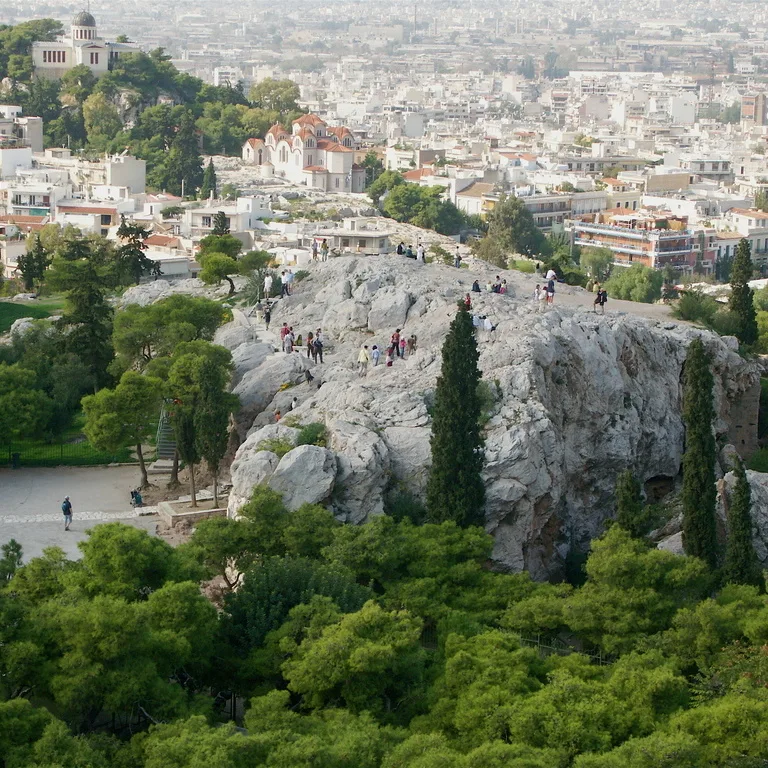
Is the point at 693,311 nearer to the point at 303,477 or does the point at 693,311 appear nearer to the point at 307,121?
the point at 303,477

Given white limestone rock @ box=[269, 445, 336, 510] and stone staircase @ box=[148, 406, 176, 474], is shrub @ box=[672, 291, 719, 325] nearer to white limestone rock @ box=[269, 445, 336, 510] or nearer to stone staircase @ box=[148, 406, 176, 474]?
stone staircase @ box=[148, 406, 176, 474]

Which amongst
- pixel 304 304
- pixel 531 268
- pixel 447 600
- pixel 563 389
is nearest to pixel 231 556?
pixel 447 600

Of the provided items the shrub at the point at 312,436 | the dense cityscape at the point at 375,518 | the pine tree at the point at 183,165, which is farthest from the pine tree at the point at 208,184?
the shrub at the point at 312,436

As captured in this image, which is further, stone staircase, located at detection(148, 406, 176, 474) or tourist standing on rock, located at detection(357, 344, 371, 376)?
tourist standing on rock, located at detection(357, 344, 371, 376)

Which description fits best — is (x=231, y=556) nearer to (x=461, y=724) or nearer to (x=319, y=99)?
(x=461, y=724)

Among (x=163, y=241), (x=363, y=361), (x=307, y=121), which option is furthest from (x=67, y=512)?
(x=307, y=121)

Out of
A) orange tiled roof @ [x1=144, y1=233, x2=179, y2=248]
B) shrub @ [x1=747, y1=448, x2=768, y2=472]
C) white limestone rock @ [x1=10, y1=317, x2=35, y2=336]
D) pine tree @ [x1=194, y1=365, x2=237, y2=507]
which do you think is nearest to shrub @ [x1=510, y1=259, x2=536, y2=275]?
orange tiled roof @ [x1=144, y1=233, x2=179, y2=248]
